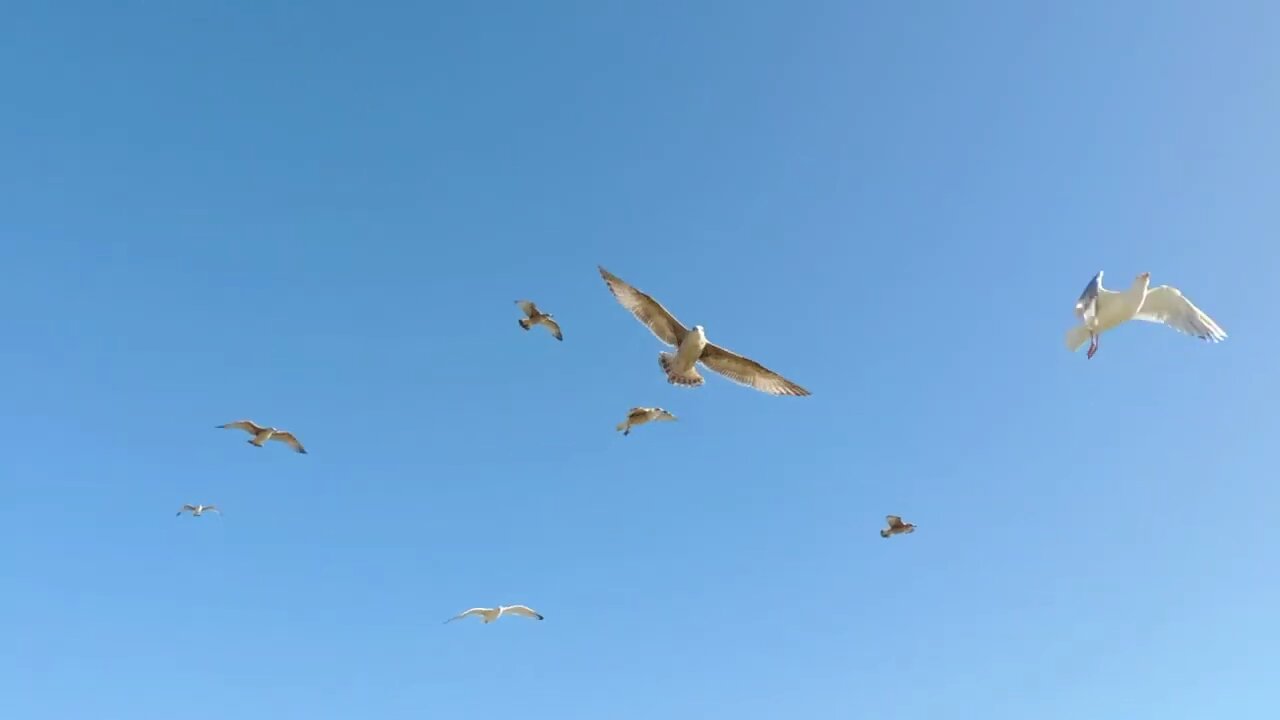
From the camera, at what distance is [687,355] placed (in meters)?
23.2

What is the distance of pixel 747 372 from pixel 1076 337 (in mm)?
7477

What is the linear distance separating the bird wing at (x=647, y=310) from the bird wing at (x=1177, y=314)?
953 cm

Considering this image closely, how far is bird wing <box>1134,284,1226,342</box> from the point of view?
66.0 feet

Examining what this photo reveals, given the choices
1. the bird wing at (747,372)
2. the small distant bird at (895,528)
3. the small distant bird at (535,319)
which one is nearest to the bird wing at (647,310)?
the bird wing at (747,372)

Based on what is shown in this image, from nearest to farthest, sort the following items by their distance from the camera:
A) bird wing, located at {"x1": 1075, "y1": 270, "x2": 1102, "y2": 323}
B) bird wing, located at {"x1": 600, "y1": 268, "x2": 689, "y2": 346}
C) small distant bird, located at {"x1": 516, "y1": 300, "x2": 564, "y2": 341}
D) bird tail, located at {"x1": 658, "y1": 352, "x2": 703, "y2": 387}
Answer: bird wing, located at {"x1": 1075, "y1": 270, "x2": 1102, "y2": 323} → bird wing, located at {"x1": 600, "y1": 268, "x2": 689, "y2": 346} → bird tail, located at {"x1": 658, "y1": 352, "x2": 703, "y2": 387} → small distant bird, located at {"x1": 516, "y1": 300, "x2": 564, "y2": 341}

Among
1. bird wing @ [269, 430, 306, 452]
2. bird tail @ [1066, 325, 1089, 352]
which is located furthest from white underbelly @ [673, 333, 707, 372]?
bird wing @ [269, 430, 306, 452]

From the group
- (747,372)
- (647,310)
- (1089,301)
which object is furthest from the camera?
(747,372)

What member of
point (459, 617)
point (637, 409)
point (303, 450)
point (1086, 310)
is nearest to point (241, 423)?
point (303, 450)

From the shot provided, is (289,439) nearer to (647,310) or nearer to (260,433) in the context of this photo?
(260,433)

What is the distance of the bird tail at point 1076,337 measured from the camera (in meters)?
19.4

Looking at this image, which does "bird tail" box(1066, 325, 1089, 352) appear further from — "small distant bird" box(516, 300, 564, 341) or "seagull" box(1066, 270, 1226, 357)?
"small distant bird" box(516, 300, 564, 341)

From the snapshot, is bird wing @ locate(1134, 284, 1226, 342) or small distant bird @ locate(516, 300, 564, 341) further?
small distant bird @ locate(516, 300, 564, 341)

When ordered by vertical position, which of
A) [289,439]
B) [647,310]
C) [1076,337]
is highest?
[289,439]

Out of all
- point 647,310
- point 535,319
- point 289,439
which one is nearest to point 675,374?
point 647,310
